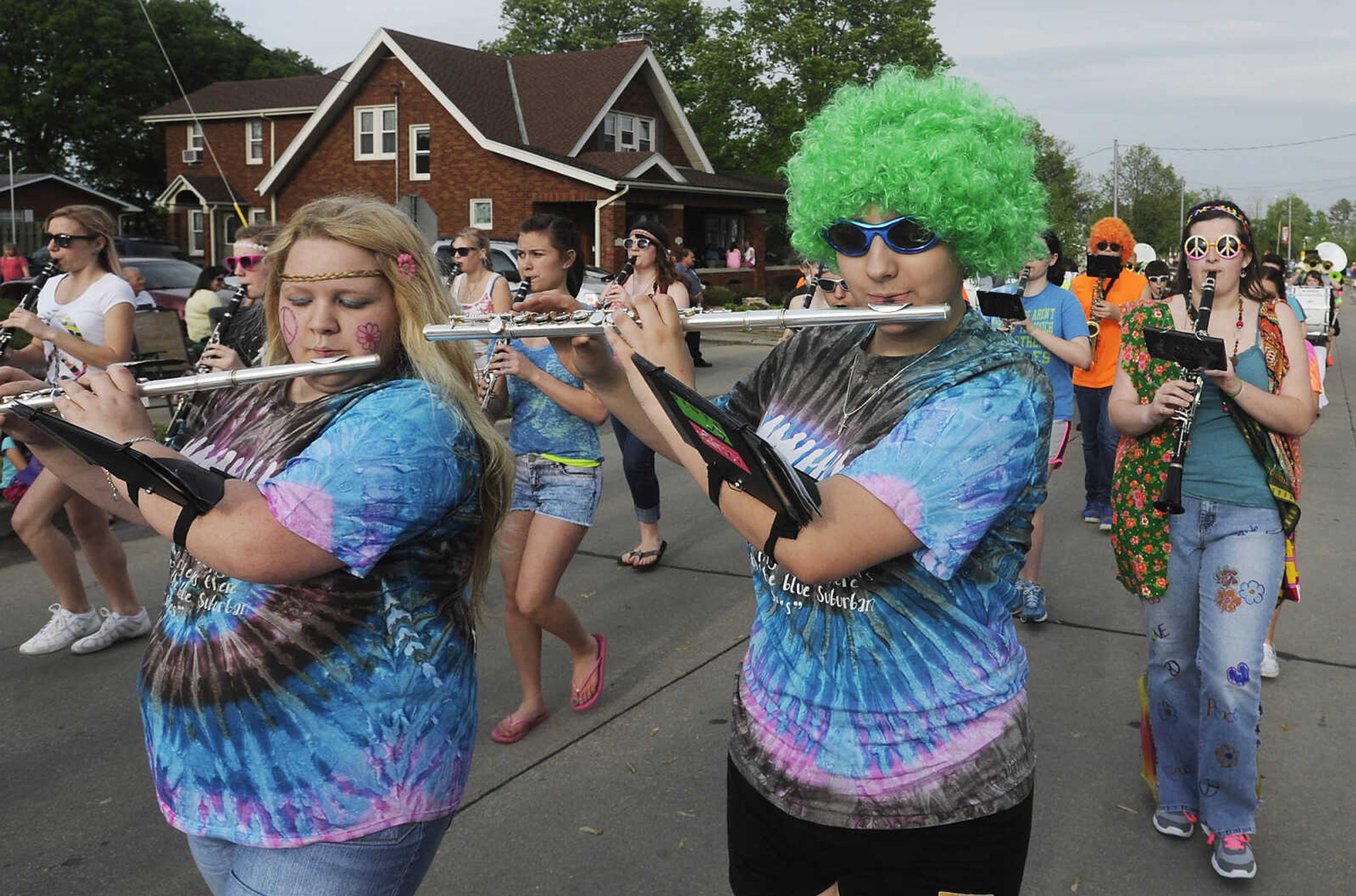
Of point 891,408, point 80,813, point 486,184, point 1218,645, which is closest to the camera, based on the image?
point 891,408

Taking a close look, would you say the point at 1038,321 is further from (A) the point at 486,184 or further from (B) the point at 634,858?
(A) the point at 486,184

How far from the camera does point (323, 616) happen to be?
1.95 metres

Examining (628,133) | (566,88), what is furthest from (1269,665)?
(628,133)

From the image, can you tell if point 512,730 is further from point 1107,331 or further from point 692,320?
point 1107,331

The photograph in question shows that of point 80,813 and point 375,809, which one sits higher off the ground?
point 375,809

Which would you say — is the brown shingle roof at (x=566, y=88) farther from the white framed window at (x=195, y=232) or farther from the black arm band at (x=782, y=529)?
the black arm band at (x=782, y=529)

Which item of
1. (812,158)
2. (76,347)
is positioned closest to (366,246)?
(812,158)

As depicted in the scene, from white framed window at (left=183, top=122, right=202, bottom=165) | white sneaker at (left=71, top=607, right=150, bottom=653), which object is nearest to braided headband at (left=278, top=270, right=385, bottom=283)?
white sneaker at (left=71, top=607, right=150, bottom=653)

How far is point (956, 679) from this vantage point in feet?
6.33

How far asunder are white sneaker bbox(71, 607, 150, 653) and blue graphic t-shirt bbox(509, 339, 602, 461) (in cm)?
223

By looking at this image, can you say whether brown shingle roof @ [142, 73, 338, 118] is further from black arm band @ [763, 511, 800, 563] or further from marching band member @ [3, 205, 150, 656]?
black arm band @ [763, 511, 800, 563]

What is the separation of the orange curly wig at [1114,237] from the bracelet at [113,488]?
19.6 ft

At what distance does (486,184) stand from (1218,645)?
30.3 meters

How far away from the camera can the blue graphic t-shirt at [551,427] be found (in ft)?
14.6
